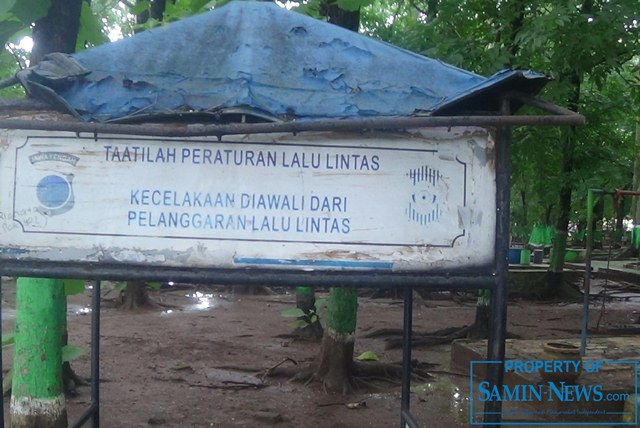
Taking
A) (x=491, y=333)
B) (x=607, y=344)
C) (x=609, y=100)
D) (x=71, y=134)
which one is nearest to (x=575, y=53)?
(x=607, y=344)

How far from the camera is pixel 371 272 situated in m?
2.84

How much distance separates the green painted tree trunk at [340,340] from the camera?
24.9 ft

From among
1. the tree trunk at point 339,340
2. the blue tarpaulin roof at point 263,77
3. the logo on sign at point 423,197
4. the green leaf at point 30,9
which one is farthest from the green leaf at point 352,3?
the tree trunk at point 339,340

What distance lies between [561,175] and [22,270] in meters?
11.3

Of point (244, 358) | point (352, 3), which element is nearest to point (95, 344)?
point (352, 3)

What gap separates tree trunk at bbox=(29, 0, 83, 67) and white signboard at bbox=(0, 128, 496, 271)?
1482mm

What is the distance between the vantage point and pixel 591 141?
12.8 metres

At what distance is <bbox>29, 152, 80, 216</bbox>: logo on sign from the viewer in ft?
9.41

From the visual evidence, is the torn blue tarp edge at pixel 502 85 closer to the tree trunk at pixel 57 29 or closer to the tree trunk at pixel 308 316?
the tree trunk at pixel 57 29

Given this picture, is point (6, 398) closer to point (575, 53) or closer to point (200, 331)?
point (200, 331)

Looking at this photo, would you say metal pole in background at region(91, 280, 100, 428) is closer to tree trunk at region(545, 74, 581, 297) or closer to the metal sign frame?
the metal sign frame

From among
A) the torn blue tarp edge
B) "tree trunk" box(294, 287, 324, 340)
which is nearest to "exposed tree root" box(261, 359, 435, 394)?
"tree trunk" box(294, 287, 324, 340)

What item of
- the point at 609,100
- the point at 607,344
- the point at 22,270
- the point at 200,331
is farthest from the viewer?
the point at 609,100

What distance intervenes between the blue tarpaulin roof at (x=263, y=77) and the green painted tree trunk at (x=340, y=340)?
456cm
